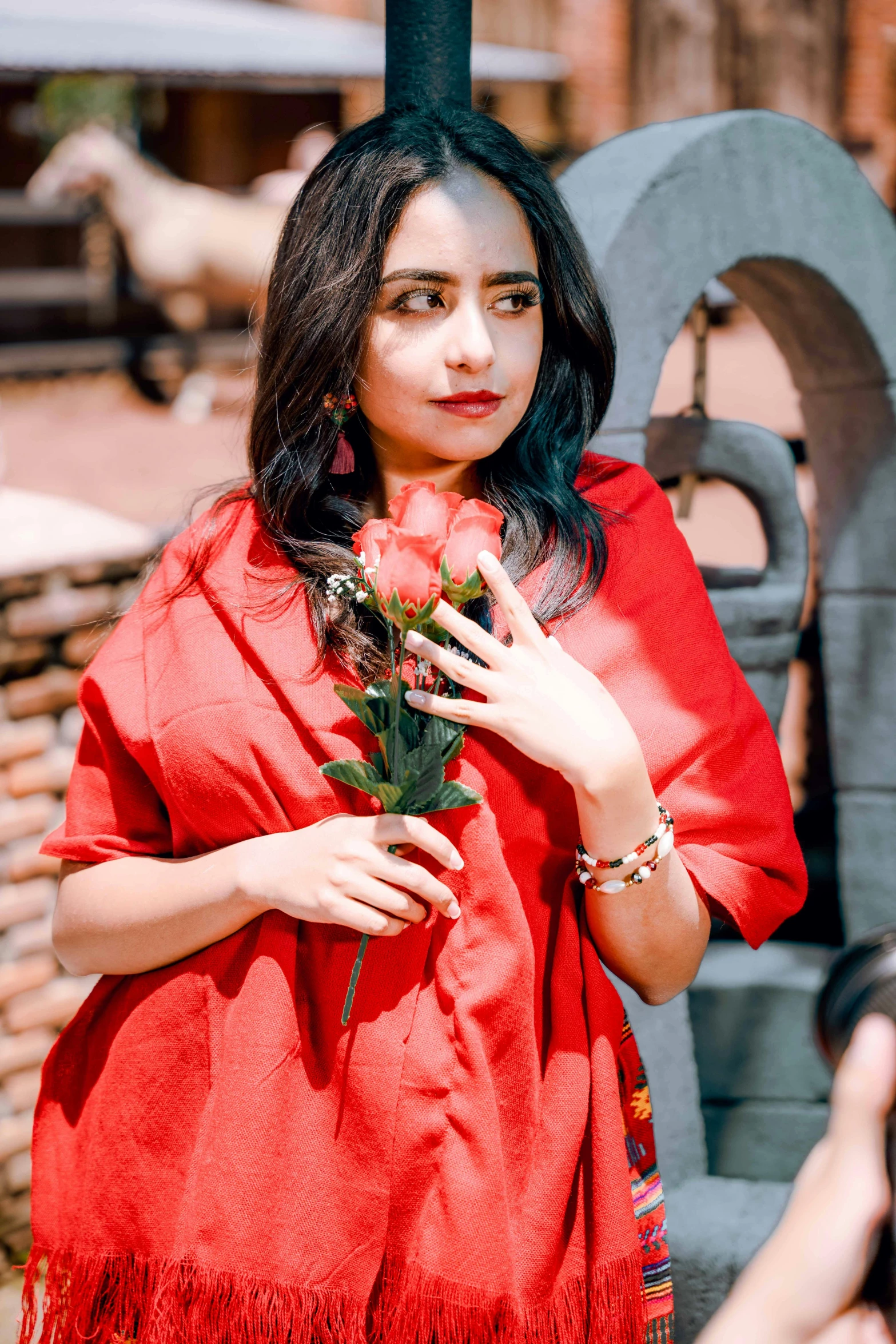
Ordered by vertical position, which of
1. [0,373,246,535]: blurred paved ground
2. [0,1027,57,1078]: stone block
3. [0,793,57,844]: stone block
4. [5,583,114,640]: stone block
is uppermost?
[5,583,114,640]: stone block

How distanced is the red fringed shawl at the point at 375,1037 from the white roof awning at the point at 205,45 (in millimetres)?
9552

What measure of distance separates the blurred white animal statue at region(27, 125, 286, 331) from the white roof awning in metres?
0.74

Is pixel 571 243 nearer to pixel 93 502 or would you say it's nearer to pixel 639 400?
pixel 639 400

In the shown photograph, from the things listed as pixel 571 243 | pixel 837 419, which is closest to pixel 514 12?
pixel 837 419

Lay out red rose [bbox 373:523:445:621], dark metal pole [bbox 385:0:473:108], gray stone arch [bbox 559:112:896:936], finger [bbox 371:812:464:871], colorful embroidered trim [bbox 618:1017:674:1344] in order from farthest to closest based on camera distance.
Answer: gray stone arch [bbox 559:112:896:936]
dark metal pole [bbox 385:0:473:108]
colorful embroidered trim [bbox 618:1017:674:1344]
finger [bbox 371:812:464:871]
red rose [bbox 373:523:445:621]

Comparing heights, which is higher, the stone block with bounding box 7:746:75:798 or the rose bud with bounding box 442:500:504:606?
the rose bud with bounding box 442:500:504:606

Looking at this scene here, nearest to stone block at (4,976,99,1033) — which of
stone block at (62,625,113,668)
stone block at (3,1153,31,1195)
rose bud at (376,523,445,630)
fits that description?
stone block at (3,1153,31,1195)

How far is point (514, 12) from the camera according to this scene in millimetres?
13578

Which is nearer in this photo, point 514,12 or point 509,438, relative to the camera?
point 509,438

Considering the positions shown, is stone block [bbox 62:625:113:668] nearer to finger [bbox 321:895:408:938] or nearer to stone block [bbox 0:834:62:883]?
stone block [bbox 0:834:62:883]

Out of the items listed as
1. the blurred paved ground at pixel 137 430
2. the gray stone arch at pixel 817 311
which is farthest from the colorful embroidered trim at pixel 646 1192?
the blurred paved ground at pixel 137 430

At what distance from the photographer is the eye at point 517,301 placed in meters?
1.48

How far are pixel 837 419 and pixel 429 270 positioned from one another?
1.71 metres

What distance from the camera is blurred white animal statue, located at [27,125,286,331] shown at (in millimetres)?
10508
